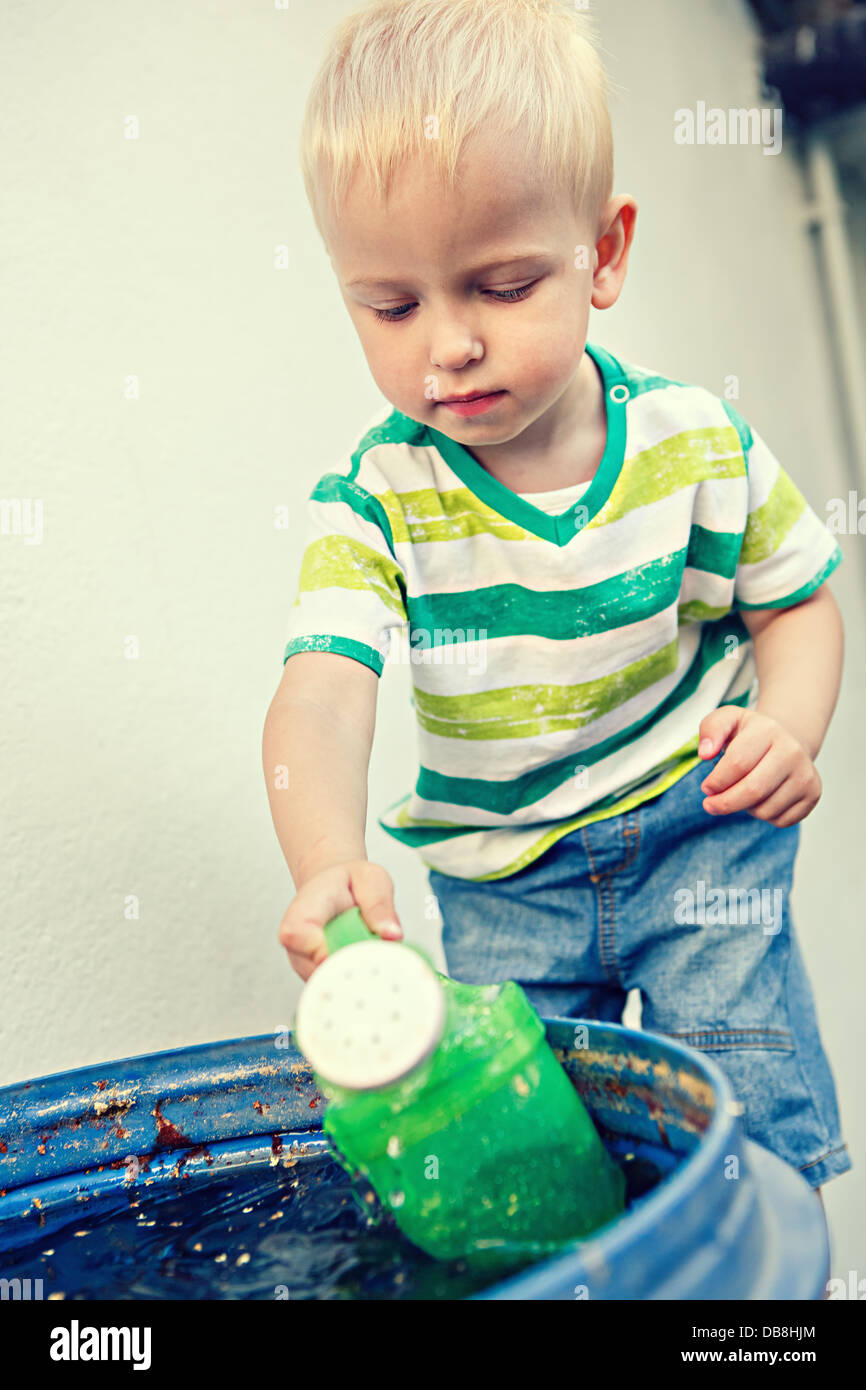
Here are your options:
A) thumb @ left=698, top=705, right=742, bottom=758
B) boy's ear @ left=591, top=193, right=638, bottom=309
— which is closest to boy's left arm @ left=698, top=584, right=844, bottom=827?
thumb @ left=698, top=705, right=742, bottom=758

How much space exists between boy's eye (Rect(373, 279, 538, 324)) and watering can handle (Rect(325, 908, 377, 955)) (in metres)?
0.37

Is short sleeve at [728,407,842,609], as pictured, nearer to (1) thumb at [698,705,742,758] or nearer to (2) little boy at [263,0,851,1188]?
(2) little boy at [263,0,851,1188]

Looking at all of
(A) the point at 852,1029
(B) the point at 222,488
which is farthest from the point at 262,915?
(A) the point at 852,1029

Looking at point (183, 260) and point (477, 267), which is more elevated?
point (183, 260)

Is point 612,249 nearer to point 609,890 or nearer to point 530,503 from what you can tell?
point 530,503

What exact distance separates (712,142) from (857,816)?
1.25m

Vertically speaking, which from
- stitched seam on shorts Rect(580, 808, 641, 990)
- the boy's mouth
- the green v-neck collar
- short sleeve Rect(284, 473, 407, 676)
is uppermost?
the boy's mouth

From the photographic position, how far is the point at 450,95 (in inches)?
26.0

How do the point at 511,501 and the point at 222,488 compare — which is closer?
the point at 511,501

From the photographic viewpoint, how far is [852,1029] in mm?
1886

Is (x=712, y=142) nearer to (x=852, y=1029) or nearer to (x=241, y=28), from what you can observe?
(x=241, y=28)

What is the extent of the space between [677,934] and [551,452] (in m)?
0.37

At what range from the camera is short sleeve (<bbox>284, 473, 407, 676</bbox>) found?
2.25 feet

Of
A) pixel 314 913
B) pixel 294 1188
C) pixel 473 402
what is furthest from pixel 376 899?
pixel 473 402
